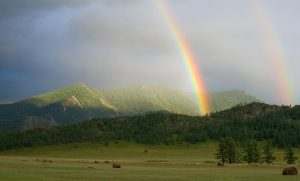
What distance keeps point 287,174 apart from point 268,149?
98.6 metres

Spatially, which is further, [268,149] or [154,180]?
[268,149]

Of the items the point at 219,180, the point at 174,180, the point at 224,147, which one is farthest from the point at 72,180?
the point at 224,147

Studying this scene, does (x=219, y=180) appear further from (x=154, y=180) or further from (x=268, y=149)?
(x=268, y=149)

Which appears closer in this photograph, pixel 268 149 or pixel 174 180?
pixel 174 180

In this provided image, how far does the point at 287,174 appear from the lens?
7662 centimetres

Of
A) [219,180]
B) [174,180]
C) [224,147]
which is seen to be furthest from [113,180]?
[224,147]

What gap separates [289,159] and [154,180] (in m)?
125

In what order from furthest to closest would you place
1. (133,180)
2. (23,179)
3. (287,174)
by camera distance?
(287,174) → (133,180) → (23,179)

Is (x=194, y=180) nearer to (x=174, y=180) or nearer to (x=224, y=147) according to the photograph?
(x=174, y=180)

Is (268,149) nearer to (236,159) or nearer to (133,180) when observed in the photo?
(236,159)

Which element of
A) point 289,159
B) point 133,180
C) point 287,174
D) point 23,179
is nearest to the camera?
point 23,179

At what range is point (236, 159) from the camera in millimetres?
175625

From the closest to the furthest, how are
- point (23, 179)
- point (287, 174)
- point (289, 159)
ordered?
1. point (23, 179)
2. point (287, 174)
3. point (289, 159)

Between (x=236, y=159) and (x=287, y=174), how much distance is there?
10034 cm
